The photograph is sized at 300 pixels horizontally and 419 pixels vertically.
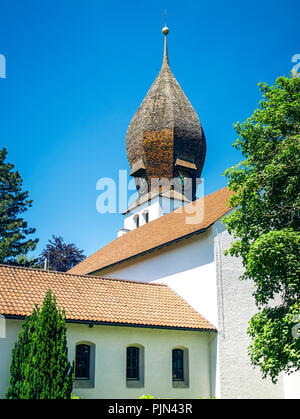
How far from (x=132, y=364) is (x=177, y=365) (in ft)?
6.50

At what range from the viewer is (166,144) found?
3909cm

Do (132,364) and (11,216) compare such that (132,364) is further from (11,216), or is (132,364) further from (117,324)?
(11,216)

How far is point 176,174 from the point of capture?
3834 centimetres

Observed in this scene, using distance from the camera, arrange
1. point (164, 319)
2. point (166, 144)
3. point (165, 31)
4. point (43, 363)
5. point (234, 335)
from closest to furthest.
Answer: point (43, 363) → point (164, 319) → point (234, 335) → point (166, 144) → point (165, 31)

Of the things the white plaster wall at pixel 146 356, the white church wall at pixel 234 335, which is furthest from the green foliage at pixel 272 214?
the white plaster wall at pixel 146 356

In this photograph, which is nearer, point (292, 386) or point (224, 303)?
point (292, 386)

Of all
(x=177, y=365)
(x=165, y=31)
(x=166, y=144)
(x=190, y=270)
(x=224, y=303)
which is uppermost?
(x=165, y=31)

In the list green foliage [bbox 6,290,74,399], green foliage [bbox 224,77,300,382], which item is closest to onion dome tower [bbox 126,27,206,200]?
green foliage [bbox 224,77,300,382]

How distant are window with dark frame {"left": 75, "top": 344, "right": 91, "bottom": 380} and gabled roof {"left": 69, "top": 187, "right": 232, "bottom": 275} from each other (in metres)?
6.44

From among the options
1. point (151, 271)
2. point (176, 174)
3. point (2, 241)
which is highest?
point (176, 174)

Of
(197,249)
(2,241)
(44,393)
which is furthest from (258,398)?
(2,241)

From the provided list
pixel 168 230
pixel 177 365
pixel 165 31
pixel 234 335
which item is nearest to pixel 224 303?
pixel 234 335
